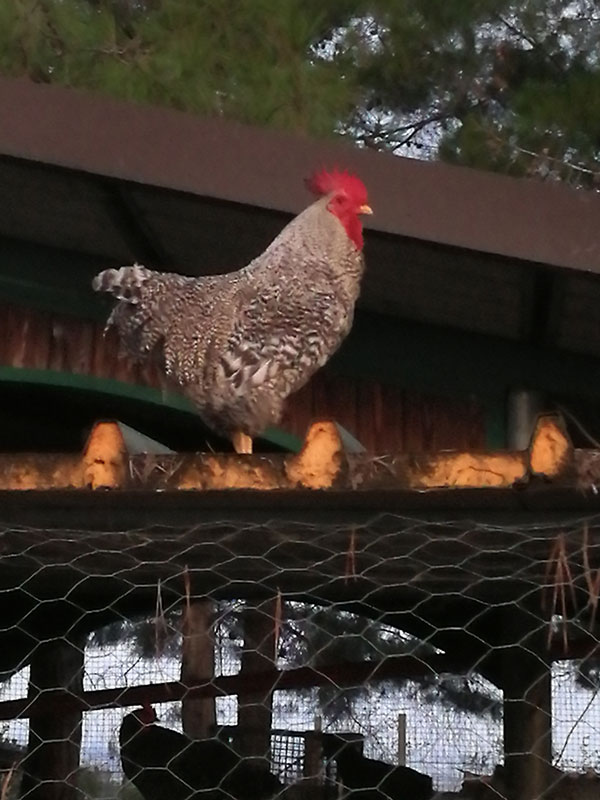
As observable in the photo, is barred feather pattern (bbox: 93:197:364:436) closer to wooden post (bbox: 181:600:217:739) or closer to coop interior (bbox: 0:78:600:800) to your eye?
coop interior (bbox: 0:78:600:800)

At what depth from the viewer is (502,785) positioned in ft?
10.5

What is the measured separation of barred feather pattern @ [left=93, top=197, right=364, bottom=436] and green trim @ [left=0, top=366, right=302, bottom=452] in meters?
0.41

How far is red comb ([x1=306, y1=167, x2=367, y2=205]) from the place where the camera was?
2.74 m

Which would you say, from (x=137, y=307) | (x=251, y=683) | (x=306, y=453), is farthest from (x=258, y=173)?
(x=251, y=683)

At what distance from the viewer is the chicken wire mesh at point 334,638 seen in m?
1.98

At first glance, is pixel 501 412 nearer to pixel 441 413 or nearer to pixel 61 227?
pixel 441 413

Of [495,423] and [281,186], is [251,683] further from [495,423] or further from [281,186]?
[281,186]

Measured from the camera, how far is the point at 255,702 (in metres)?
4.57

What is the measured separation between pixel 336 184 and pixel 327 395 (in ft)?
2.47

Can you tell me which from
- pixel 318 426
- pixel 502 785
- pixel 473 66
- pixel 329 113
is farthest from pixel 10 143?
pixel 473 66

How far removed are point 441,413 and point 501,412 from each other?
0.53ft

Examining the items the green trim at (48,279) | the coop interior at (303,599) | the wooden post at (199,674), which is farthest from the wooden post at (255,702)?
the green trim at (48,279)

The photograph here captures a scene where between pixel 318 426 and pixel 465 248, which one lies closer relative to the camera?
pixel 318 426

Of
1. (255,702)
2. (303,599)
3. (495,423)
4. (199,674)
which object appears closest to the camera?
(495,423)
